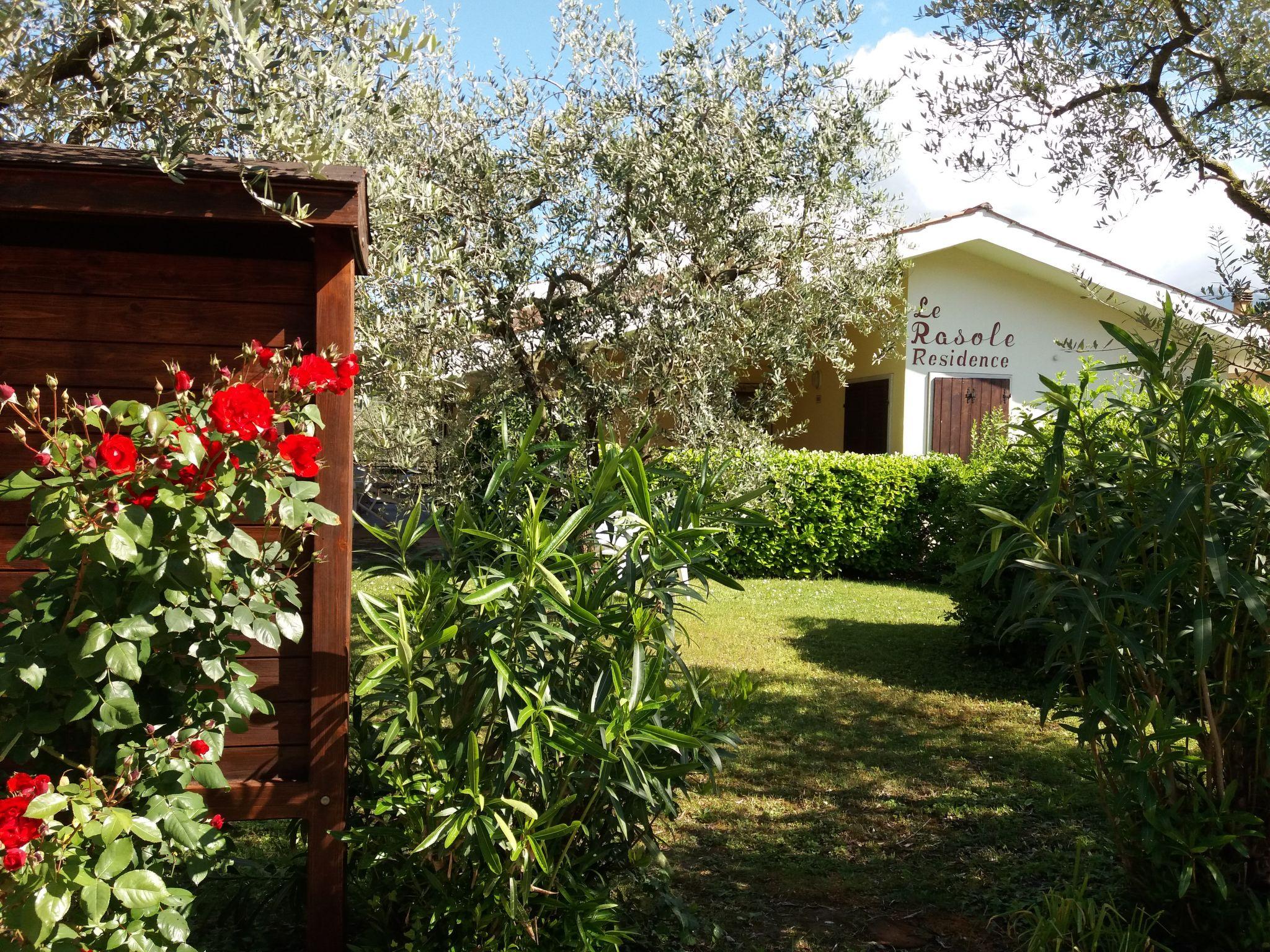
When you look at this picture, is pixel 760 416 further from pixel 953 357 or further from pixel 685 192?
pixel 953 357

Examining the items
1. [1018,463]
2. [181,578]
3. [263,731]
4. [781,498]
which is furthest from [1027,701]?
[181,578]

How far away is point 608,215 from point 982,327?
8929mm

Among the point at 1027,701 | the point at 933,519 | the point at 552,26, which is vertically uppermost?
the point at 552,26

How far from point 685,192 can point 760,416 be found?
77.0 inches

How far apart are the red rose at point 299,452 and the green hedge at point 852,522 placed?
31.0 feet

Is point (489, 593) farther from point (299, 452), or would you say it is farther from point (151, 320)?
point (151, 320)

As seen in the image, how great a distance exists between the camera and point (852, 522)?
1187cm

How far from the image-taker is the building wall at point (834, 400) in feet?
42.1

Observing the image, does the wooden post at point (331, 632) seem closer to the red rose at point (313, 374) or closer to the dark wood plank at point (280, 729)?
the dark wood plank at point (280, 729)

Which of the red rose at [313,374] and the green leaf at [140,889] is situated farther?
the red rose at [313,374]

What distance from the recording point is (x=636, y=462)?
2734 mm

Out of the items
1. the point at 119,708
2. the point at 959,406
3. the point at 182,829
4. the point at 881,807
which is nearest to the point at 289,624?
the point at 119,708

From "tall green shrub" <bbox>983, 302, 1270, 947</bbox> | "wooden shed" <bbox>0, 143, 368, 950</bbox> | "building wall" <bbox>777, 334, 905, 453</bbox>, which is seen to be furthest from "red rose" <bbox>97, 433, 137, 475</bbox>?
"building wall" <bbox>777, 334, 905, 453</bbox>

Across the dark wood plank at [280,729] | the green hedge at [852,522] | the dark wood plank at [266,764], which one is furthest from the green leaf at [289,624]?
the green hedge at [852,522]
